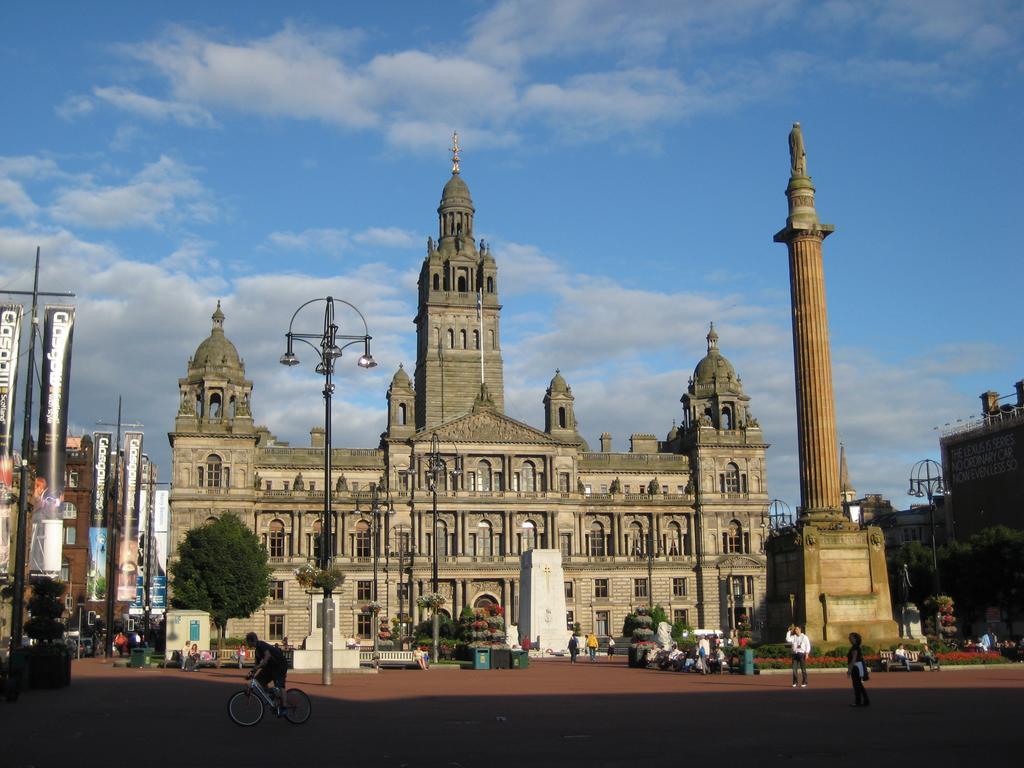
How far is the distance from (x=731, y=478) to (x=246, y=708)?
309 ft

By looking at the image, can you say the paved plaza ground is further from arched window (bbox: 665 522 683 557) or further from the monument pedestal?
arched window (bbox: 665 522 683 557)

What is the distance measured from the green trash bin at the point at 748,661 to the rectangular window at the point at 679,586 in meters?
69.0

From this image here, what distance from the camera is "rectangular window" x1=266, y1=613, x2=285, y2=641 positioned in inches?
3967

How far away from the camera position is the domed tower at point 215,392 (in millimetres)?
101938

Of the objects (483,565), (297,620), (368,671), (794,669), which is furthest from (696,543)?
(794,669)

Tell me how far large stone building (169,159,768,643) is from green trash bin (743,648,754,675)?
189 ft

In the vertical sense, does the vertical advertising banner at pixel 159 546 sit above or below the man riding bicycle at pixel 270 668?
above

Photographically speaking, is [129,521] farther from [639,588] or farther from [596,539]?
[639,588]

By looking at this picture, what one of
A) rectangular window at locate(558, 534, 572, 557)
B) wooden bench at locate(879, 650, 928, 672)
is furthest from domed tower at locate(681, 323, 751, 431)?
wooden bench at locate(879, 650, 928, 672)

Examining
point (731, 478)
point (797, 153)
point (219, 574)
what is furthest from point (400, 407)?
point (797, 153)

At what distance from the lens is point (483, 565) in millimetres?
103375

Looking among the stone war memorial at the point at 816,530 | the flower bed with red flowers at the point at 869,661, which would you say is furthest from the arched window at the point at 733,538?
the stone war memorial at the point at 816,530

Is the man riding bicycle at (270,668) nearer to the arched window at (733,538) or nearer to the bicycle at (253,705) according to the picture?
the bicycle at (253,705)

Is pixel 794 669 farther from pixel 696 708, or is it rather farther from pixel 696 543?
pixel 696 543
